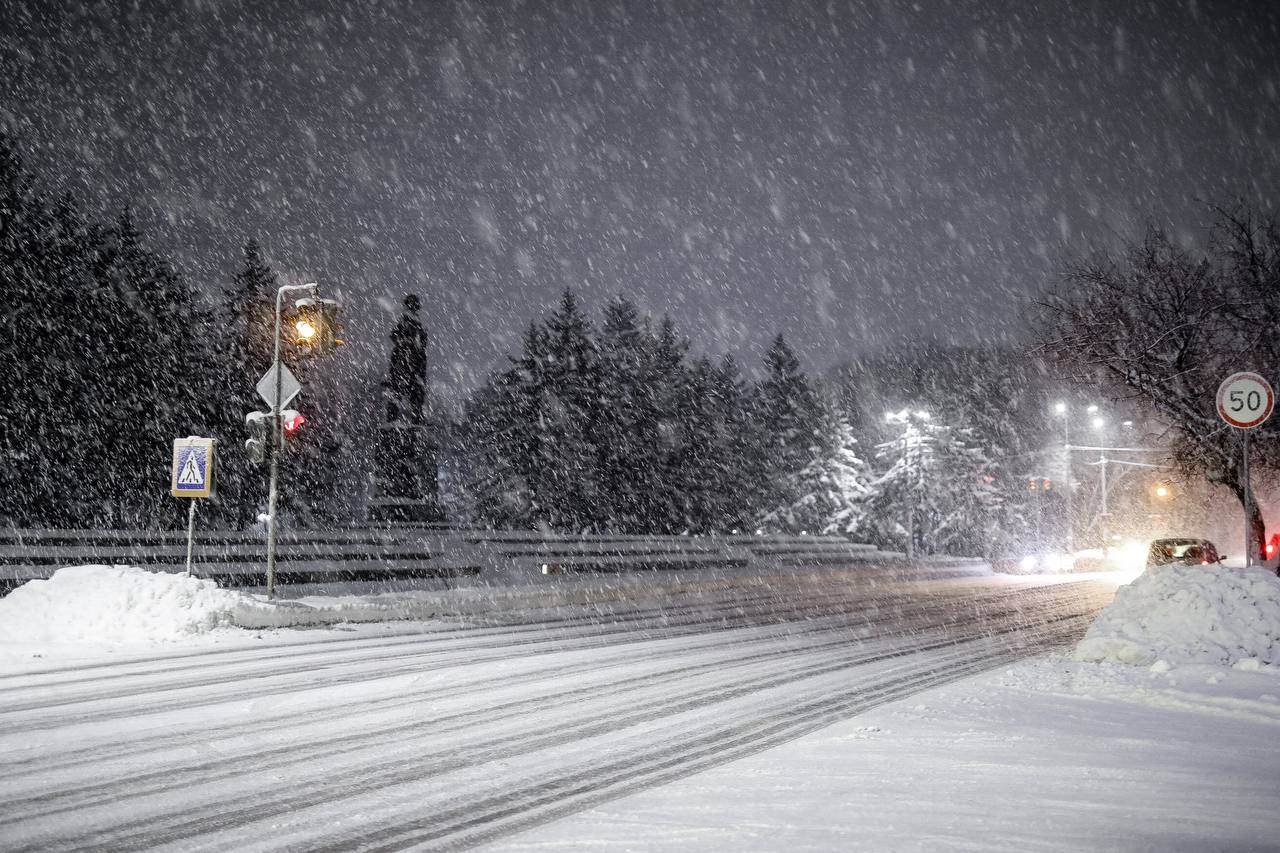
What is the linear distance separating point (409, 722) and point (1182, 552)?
2846cm

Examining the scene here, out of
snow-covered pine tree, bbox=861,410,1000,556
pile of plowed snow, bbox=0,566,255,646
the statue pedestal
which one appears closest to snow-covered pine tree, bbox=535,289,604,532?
the statue pedestal

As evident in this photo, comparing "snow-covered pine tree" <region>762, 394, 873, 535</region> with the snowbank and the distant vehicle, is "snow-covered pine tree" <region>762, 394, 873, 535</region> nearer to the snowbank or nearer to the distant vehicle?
the distant vehicle

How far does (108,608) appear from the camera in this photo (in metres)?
14.3

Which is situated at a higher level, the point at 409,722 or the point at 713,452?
the point at 713,452

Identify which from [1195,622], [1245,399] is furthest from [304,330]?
[1245,399]

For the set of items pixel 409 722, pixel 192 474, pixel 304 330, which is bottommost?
pixel 409 722

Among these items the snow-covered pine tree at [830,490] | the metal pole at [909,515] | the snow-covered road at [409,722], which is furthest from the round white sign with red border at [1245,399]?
the snow-covered pine tree at [830,490]

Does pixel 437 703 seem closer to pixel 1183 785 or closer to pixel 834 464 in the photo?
Answer: pixel 1183 785

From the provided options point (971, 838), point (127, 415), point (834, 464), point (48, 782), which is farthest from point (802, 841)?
point (834, 464)

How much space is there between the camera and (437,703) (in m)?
9.16

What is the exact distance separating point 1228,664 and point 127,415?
31.6 metres

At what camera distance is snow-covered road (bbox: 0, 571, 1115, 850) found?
17.9 feet

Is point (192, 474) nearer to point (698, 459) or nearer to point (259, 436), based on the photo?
point (259, 436)

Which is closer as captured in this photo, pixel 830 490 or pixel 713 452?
pixel 713 452
